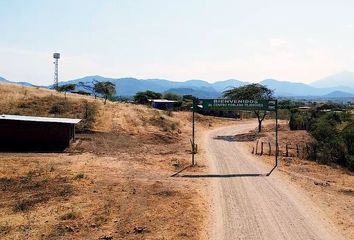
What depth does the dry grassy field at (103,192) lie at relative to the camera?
15.9 metres

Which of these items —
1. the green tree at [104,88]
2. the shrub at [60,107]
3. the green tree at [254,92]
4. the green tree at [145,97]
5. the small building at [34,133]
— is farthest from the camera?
the green tree at [145,97]

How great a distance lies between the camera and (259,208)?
61.2 ft

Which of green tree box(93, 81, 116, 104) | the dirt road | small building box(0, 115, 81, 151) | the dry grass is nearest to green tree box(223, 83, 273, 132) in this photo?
the dry grass

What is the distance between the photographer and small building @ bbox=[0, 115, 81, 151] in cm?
3581

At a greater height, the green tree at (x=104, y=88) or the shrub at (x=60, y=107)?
the green tree at (x=104, y=88)

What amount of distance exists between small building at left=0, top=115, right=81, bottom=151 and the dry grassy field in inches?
59.5

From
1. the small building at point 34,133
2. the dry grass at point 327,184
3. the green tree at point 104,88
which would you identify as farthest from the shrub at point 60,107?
the dry grass at point 327,184

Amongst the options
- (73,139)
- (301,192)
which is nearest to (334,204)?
(301,192)

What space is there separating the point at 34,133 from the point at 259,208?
23.7m

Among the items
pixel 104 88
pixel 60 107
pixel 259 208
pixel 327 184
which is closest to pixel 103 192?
pixel 259 208

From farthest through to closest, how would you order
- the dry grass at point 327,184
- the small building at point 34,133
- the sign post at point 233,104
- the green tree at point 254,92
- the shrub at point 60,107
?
1. the green tree at point 254,92
2. the shrub at point 60,107
3. the small building at point 34,133
4. the sign post at point 233,104
5. the dry grass at point 327,184

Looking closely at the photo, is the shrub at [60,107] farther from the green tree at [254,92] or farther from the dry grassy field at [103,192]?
the green tree at [254,92]

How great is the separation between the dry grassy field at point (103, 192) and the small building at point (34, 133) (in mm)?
1511

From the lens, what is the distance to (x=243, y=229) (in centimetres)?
1578
